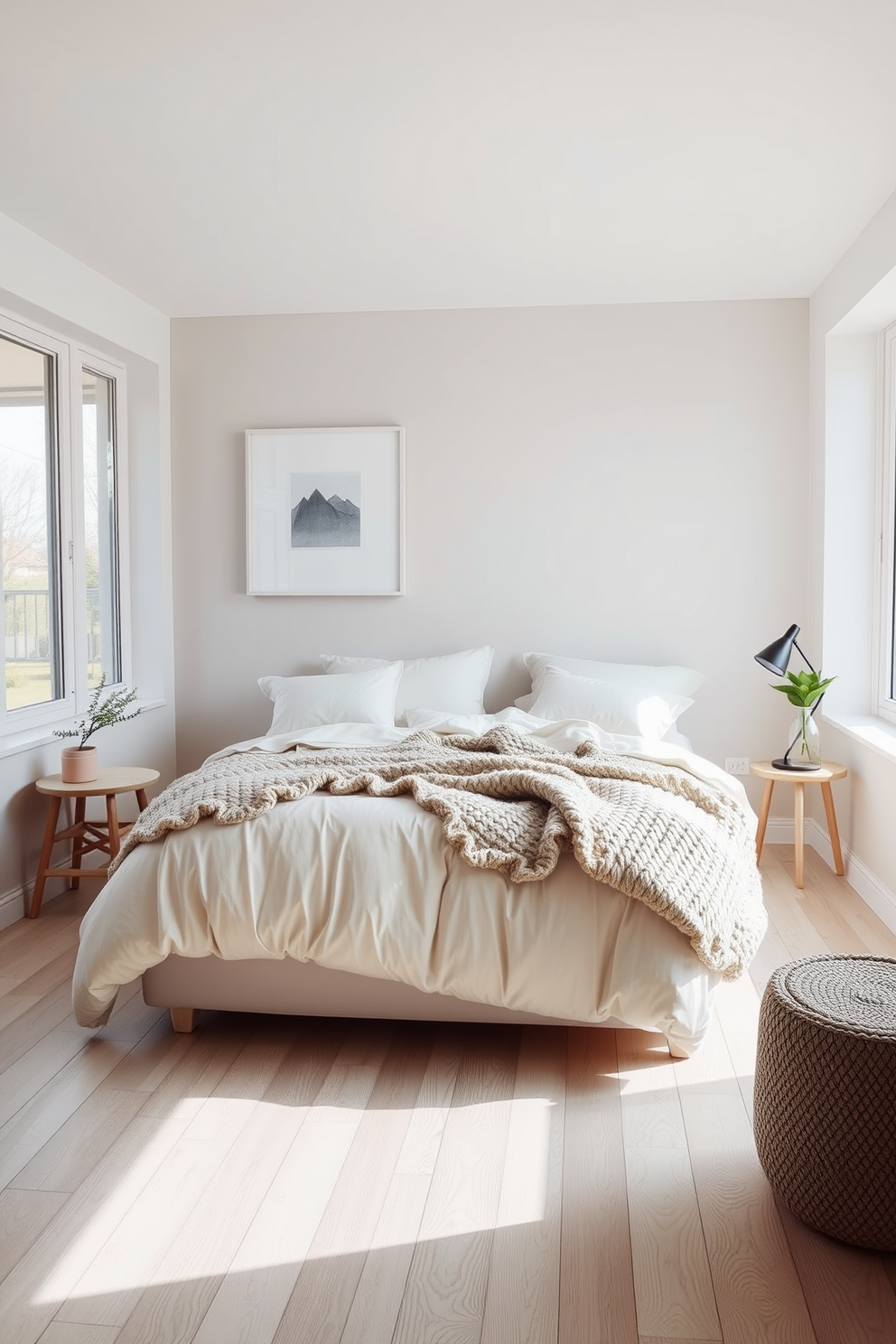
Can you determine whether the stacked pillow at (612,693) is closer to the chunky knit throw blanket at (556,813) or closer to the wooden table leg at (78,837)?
the chunky knit throw blanket at (556,813)

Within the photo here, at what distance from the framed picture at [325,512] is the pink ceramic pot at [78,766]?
1472 millimetres

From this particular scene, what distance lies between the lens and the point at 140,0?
2.31 metres

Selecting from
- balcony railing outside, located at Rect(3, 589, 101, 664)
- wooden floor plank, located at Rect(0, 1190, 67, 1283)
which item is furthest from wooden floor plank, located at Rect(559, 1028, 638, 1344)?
balcony railing outside, located at Rect(3, 589, 101, 664)

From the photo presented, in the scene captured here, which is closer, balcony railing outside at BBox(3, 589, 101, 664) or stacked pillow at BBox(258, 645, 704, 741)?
balcony railing outside at BBox(3, 589, 101, 664)

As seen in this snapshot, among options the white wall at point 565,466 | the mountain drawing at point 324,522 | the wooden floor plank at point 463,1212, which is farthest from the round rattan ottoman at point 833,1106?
the mountain drawing at point 324,522

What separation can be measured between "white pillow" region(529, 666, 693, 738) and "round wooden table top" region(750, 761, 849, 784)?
1.43 feet

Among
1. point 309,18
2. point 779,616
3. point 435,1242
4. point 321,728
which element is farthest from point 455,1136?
point 779,616

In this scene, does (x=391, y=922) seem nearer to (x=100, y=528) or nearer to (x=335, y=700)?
(x=335, y=700)

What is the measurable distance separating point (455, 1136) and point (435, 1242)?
38cm

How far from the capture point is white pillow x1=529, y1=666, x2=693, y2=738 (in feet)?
13.8

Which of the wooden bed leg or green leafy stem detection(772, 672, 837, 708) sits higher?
green leafy stem detection(772, 672, 837, 708)

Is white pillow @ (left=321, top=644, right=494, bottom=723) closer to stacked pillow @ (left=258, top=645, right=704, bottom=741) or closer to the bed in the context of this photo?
stacked pillow @ (left=258, top=645, right=704, bottom=741)

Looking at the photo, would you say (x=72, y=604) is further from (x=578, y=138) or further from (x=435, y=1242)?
(x=435, y=1242)

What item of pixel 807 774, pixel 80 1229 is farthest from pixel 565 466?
pixel 80 1229
